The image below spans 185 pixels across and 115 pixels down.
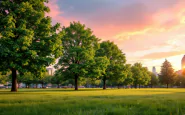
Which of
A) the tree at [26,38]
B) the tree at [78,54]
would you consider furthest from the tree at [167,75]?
the tree at [26,38]

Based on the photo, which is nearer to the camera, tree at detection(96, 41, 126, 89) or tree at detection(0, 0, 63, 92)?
tree at detection(0, 0, 63, 92)

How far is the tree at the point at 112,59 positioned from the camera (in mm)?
52688

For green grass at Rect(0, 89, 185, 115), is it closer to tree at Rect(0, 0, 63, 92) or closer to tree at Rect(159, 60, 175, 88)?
tree at Rect(0, 0, 63, 92)


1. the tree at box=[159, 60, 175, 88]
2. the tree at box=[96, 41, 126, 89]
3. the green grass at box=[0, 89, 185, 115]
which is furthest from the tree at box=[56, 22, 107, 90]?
the tree at box=[159, 60, 175, 88]

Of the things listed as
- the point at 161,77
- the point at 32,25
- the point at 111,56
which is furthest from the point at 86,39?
the point at 161,77

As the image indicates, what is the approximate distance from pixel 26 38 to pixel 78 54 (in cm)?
1934

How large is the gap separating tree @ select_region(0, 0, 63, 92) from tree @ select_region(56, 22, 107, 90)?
13280mm

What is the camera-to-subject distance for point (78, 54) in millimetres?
40344

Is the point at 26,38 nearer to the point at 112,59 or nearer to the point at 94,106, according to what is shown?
the point at 94,106

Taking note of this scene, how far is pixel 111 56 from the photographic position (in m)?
56.5

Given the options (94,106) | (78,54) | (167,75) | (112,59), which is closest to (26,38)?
(94,106)

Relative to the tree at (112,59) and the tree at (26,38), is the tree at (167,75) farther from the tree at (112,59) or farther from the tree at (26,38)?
the tree at (26,38)

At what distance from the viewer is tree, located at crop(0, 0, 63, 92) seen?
21927mm

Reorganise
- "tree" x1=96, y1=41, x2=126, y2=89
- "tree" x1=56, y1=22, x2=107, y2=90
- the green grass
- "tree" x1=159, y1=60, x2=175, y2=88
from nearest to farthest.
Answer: the green grass → "tree" x1=56, y1=22, x2=107, y2=90 → "tree" x1=96, y1=41, x2=126, y2=89 → "tree" x1=159, y1=60, x2=175, y2=88
